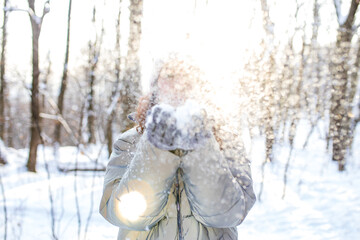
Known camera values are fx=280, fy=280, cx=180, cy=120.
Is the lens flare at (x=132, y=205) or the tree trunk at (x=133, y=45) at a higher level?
the tree trunk at (x=133, y=45)

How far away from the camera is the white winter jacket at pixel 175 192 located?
0.82 metres

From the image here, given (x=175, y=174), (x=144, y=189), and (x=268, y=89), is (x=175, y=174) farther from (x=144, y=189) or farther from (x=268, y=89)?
(x=268, y=89)

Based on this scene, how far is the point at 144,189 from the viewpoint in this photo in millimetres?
843

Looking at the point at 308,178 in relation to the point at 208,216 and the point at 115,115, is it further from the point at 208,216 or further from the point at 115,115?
the point at 208,216

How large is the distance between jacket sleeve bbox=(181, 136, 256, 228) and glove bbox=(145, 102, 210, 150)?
8 centimetres

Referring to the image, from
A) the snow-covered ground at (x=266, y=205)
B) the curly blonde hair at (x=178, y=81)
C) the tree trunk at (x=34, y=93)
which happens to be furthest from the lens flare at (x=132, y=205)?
the tree trunk at (x=34, y=93)

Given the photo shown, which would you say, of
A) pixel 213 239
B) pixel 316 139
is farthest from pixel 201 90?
pixel 316 139

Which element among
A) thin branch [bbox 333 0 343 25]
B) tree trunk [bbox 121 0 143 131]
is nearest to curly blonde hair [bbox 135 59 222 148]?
tree trunk [bbox 121 0 143 131]

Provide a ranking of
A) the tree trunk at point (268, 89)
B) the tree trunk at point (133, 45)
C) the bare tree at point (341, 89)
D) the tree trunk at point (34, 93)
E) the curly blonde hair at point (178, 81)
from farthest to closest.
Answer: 1. the bare tree at point (341, 89)
2. the tree trunk at point (268, 89)
3. the tree trunk at point (34, 93)
4. the tree trunk at point (133, 45)
5. the curly blonde hair at point (178, 81)

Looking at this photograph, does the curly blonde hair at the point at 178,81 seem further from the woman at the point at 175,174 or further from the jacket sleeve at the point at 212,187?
the jacket sleeve at the point at 212,187

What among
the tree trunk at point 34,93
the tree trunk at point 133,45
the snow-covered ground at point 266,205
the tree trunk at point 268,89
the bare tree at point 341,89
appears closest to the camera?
the snow-covered ground at point 266,205

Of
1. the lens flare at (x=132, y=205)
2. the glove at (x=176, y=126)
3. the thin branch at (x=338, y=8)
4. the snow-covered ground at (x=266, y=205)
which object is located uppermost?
the thin branch at (x=338, y=8)

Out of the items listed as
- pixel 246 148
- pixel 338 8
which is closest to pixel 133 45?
pixel 246 148

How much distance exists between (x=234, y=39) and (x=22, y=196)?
3.95 meters
